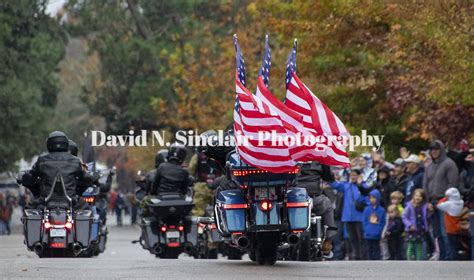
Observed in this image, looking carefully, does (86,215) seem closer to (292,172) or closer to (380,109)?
(292,172)

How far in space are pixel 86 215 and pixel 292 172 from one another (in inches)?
196

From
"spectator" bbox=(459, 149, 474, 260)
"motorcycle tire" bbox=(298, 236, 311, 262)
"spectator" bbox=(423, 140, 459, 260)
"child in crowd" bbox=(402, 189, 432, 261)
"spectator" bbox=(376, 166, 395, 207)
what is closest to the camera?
"motorcycle tire" bbox=(298, 236, 311, 262)

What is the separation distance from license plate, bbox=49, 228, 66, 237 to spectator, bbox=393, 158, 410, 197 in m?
7.66

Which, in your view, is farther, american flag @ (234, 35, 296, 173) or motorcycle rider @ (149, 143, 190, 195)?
motorcycle rider @ (149, 143, 190, 195)

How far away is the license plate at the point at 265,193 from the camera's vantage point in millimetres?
16297

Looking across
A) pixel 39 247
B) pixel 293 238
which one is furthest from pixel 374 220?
pixel 293 238

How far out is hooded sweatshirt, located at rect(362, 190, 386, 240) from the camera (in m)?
25.2

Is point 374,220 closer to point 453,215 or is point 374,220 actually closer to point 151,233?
point 453,215

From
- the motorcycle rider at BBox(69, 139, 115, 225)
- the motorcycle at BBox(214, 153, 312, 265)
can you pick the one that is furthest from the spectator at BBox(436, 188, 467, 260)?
the motorcycle at BBox(214, 153, 312, 265)

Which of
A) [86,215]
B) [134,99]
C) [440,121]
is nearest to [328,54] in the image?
[440,121]

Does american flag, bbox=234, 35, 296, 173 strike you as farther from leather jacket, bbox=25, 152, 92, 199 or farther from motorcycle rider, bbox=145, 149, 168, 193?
motorcycle rider, bbox=145, 149, 168, 193

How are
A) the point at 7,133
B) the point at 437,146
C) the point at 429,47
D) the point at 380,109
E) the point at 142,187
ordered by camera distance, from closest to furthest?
the point at 437,146, the point at 142,187, the point at 429,47, the point at 380,109, the point at 7,133

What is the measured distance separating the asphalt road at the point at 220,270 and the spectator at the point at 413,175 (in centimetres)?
723

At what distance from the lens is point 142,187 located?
1014 inches
